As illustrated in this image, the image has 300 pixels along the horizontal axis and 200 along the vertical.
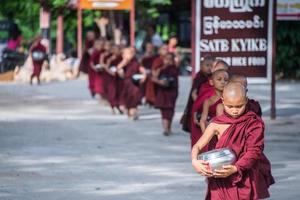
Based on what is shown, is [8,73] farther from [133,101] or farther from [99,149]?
[99,149]

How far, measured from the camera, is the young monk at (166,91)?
17.5 m

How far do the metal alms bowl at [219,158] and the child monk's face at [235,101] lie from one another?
30cm

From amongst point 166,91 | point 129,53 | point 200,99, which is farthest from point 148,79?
point 200,99

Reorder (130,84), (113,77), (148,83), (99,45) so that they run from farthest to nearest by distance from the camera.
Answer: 1. (99,45)
2. (148,83)
3. (113,77)
4. (130,84)

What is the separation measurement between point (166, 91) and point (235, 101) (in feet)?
35.4

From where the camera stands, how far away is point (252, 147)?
7020 mm

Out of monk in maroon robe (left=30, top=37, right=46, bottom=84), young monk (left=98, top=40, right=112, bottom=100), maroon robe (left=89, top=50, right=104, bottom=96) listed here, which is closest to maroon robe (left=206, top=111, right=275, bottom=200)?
young monk (left=98, top=40, right=112, bottom=100)

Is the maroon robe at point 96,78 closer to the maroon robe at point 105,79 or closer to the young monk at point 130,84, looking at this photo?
the maroon robe at point 105,79

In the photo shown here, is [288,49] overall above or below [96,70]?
below

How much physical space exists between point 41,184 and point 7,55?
92.1 ft

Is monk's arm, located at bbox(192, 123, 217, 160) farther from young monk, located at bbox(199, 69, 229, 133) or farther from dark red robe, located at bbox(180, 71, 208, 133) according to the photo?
dark red robe, located at bbox(180, 71, 208, 133)

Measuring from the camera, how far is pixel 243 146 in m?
7.07

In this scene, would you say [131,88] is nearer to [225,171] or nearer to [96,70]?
[96,70]

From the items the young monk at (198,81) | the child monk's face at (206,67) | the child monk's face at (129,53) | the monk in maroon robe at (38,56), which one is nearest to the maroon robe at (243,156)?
the young monk at (198,81)
